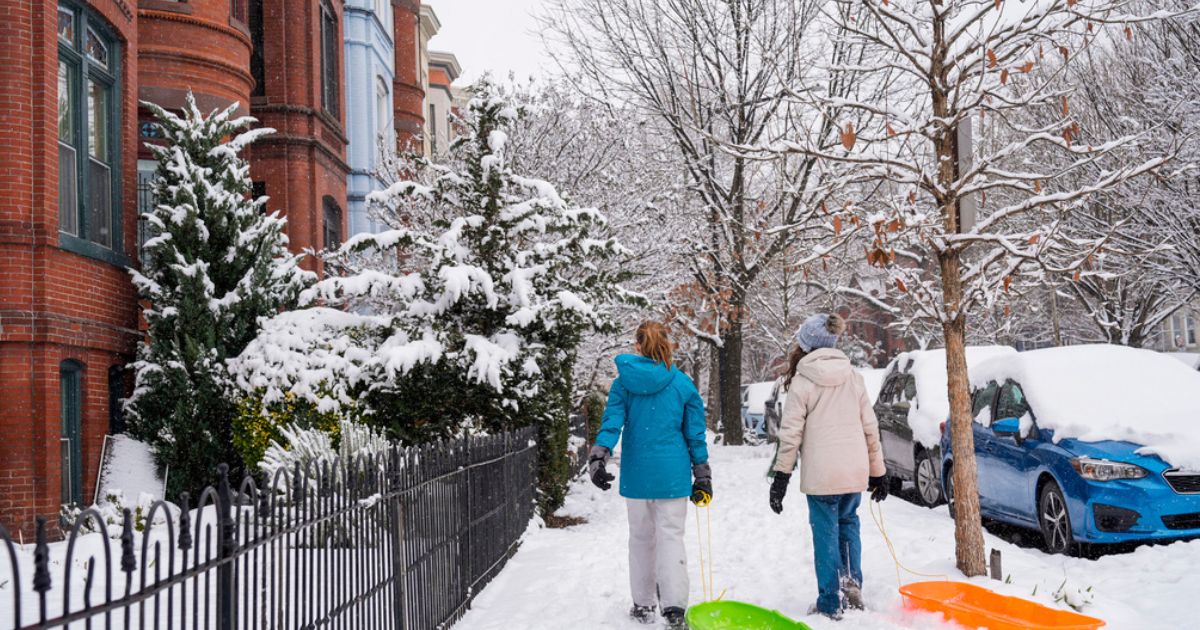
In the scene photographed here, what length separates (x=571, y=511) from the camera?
13547mm

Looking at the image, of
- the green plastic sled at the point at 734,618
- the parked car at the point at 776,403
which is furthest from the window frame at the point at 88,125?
the parked car at the point at 776,403

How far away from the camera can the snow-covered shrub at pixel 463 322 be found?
1084cm

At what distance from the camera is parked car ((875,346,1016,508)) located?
12477 mm

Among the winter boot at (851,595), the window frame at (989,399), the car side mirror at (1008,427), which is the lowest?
the winter boot at (851,595)

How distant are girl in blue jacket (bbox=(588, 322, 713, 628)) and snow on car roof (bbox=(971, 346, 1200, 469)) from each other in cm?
434

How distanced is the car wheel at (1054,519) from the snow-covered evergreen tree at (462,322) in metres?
4.83

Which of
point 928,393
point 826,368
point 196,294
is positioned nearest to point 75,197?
point 196,294

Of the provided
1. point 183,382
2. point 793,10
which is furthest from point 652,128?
point 183,382

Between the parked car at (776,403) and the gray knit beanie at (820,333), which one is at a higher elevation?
the gray knit beanie at (820,333)

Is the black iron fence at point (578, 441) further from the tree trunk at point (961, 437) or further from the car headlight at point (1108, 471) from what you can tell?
the tree trunk at point (961, 437)

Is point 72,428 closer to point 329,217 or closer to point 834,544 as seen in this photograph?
point 834,544

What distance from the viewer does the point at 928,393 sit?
1309 centimetres

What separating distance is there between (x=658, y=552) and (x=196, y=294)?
27.4 feet

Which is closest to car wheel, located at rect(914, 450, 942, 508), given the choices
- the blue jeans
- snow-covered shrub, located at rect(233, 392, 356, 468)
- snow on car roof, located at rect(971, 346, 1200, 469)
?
snow on car roof, located at rect(971, 346, 1200, 469)
